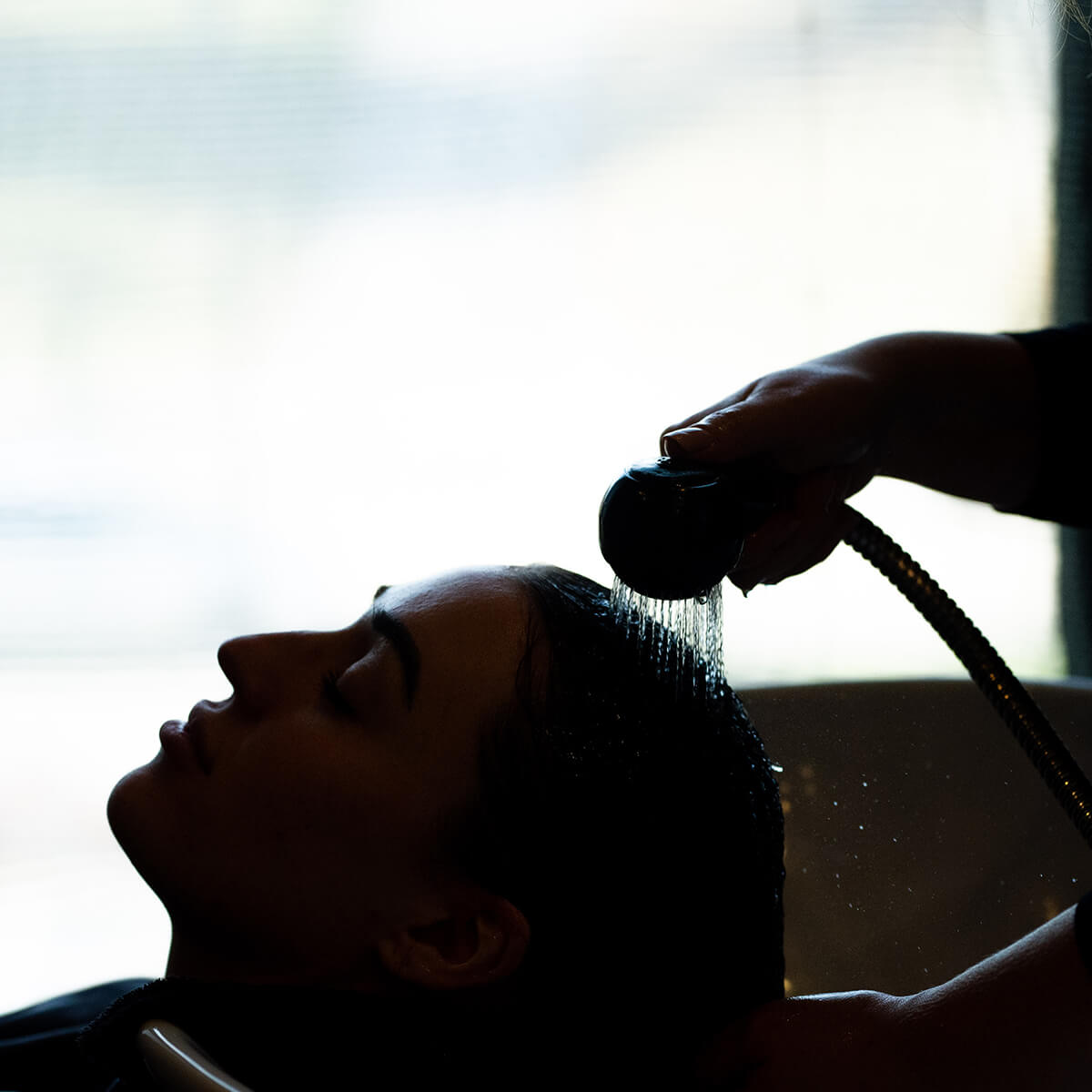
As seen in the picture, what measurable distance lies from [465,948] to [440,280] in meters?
1.19

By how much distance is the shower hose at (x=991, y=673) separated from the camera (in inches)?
32.8

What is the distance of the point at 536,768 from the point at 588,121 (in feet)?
4.04

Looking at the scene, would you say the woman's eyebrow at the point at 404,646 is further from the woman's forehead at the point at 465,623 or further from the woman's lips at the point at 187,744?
the woman's lips at the point at 187,744

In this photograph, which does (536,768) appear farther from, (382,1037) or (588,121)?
(588,121)

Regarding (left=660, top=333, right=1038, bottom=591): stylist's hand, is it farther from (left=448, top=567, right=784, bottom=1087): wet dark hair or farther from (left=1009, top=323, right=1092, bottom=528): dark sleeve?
(left=448, top=567, right=784, bottom=1087): wet dark hair

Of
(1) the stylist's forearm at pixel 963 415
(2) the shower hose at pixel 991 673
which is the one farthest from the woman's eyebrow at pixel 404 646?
(1) the stylist's forearm at pixel 963 415

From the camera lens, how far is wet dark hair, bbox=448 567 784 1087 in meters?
0.78

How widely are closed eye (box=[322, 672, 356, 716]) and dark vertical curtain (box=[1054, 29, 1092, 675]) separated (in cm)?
134

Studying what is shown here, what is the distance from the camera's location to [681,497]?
0.71 m

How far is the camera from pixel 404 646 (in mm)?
805

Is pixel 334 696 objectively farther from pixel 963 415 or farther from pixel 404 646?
pixel 963 415

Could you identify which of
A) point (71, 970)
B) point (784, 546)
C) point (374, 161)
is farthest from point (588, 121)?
point (71, 970)

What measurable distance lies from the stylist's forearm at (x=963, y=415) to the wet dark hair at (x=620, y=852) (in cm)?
35

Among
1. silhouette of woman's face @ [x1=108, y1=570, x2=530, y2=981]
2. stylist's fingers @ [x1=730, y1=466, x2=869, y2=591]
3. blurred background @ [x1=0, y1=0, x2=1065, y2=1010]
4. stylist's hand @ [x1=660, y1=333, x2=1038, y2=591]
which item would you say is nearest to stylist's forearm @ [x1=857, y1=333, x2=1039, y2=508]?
stylist's hand @ [x1=660, y1=333, x2=1038, y2=591]
